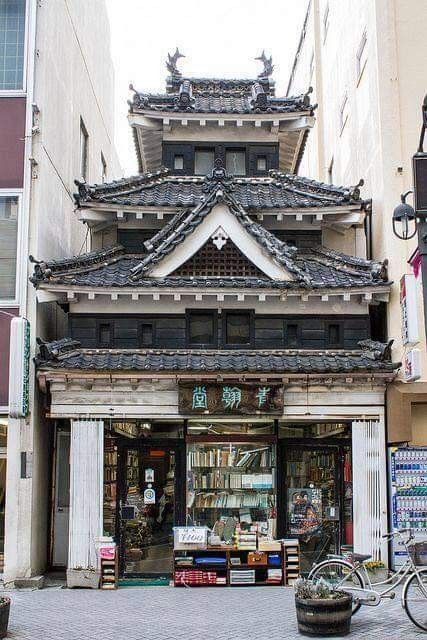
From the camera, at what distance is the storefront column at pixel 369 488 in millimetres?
16828

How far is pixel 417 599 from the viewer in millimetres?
13273

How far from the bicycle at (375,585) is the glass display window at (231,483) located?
12.8ft

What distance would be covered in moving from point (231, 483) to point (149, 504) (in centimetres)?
186

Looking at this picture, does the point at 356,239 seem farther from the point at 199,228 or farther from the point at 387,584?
the point at 387,584

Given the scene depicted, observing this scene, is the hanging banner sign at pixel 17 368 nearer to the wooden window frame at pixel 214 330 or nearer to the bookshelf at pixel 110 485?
the bookshelf at pixel 110 485

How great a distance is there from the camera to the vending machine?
55.8ft

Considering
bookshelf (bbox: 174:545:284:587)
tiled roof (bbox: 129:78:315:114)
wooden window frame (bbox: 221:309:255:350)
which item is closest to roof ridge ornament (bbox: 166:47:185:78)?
tiled roof (bbox: 129:78:315:114)

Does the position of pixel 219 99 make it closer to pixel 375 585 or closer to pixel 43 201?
pixel 43 201

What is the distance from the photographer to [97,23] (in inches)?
1092

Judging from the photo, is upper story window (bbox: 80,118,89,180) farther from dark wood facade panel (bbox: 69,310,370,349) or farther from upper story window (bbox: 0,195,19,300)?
dark wood facade panel (bbox: 69,310,370,349)

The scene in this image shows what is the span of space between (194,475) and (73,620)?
16.7ft

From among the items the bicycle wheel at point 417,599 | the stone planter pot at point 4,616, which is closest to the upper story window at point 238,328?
the bicycle wheel at point 417,599

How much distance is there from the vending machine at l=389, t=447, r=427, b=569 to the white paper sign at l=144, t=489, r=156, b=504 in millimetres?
5137

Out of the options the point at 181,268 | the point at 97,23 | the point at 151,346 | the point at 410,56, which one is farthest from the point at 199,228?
the point at 97,23
